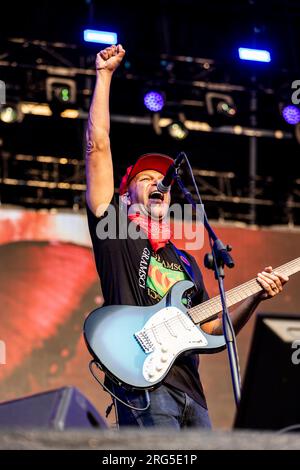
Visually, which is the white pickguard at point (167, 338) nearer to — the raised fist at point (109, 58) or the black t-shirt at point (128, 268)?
the black t-shirt at point (128, 268)

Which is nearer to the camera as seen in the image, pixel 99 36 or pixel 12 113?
pixel 99 36

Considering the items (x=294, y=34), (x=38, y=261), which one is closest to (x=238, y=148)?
(x=294, y=34)

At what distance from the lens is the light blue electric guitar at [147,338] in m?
3.32

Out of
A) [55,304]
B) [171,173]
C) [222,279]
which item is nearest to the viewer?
[222,279]

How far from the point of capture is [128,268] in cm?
354

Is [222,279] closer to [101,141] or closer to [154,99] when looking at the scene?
[101,141]

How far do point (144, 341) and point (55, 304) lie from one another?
13.2 ft

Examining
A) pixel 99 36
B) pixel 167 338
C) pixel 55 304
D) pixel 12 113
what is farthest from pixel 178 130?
pixel 167 338

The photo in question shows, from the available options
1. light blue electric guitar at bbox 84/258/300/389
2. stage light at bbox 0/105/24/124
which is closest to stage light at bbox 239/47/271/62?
stage light at bbox 0/105/24/124

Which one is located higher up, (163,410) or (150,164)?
(150,164)

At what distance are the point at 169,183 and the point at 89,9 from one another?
609 centimetres

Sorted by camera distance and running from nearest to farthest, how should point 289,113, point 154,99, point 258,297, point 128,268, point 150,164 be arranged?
1. point 128,268
2. point 258,297
3. point 150,164
4. point 154,99
5. point 289,113

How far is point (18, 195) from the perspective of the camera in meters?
8.45

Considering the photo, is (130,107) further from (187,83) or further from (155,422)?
(155,422)
